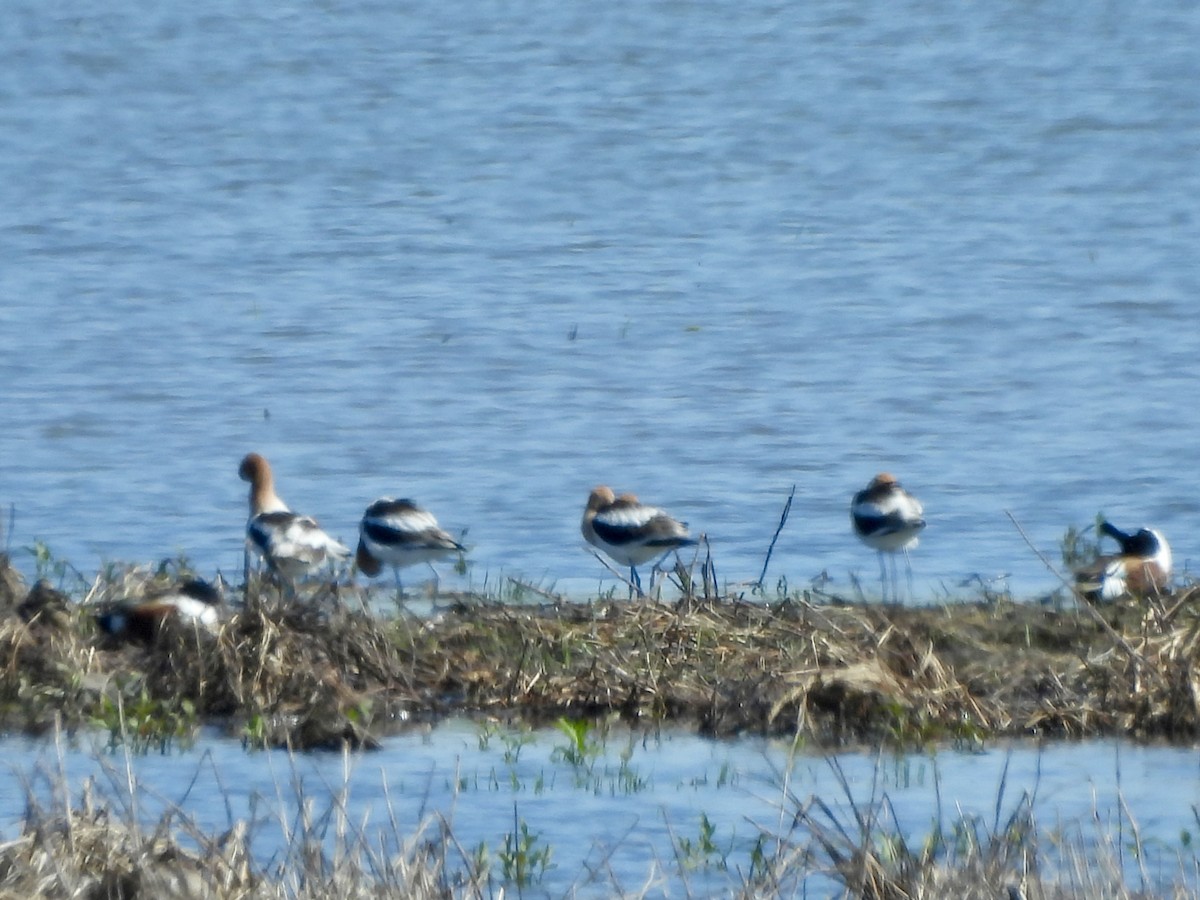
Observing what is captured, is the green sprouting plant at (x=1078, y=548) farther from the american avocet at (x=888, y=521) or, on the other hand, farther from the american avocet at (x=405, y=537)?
the american avocet at (x=405, y=537)

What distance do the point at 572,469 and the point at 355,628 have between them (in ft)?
18.5

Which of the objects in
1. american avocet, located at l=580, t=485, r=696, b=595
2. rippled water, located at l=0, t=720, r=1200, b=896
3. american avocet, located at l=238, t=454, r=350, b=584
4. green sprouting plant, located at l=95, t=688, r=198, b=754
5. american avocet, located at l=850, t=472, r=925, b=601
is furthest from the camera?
american avocet, located at l=580, t=485, r=696, b=595

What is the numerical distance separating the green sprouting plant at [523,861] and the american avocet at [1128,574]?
352cm

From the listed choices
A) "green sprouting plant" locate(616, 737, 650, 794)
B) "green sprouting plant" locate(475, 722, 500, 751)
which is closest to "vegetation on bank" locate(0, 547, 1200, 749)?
"green sprouting plant" locate(475, 722, 500, 751)

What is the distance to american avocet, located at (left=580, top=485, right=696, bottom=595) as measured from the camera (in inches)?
498

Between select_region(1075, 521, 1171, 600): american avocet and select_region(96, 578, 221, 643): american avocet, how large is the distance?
11.9 feet

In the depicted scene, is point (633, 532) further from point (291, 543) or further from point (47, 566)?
point (47, 566)

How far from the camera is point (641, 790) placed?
8.90 metres

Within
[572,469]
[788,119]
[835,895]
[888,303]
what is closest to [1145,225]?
[888,303]

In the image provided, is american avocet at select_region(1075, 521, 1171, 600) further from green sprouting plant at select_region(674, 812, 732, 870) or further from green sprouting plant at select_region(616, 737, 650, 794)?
green sprouting plant at select_region(674, 812, 732, 870)

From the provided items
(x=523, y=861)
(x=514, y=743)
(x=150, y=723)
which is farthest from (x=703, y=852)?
(x=150, y=723)

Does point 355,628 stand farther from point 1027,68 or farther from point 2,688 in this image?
point 1027,68

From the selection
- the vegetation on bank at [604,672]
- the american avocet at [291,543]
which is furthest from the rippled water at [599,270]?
the vegetation on bank at [604,672]

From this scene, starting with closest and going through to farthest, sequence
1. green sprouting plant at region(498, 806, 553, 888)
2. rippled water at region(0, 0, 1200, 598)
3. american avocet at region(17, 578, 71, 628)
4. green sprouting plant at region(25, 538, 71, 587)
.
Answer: green sprouting plant at region(498, 806, 553, 888) → american avocet at region(17, 578, 71, 628) → green sprouting plant at region(25, 538, 71, 587) → rippled water at region(0, 0, 1200, 598)
